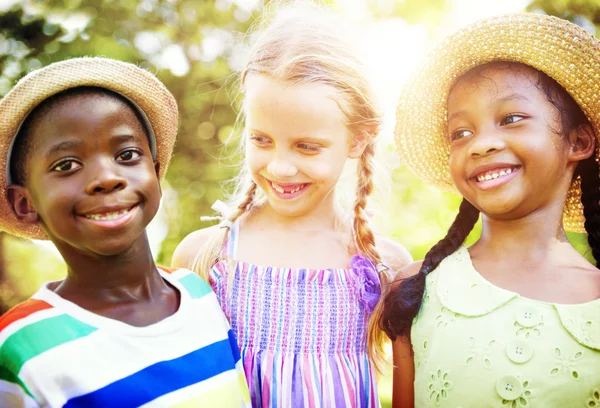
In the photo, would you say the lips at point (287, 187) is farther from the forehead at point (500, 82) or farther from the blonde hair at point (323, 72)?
the forehead at point (500, 82)

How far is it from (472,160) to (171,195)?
2.95 metres

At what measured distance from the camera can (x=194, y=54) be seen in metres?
4.40

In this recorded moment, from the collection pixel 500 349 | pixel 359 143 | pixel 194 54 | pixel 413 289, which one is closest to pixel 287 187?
pixel 359 143

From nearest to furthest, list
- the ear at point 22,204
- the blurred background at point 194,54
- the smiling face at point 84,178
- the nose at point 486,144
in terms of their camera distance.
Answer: the smiling face at point 84,178
the ear at point 22,204
the nose at point 486,144
the blurred background at point 194,54

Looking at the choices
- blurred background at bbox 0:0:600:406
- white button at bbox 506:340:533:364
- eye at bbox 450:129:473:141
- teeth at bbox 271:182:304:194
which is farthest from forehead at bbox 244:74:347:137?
blurred background at bbox 0:0:600:406

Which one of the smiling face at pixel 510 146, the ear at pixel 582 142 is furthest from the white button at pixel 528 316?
the ear at pixel 582 142

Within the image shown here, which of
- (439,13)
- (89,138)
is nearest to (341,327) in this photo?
(89,138)

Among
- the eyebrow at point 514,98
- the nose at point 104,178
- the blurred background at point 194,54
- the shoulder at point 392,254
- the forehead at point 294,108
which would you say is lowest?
the shoulder at point 392,254

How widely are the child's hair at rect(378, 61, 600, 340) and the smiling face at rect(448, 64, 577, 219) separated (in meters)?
0.03

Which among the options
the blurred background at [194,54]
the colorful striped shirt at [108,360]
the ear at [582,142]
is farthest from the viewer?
the blurred background at [194,54]

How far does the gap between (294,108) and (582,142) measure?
101cm

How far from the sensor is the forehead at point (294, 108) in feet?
7.13

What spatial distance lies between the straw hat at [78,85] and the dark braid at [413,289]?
3.18 ft

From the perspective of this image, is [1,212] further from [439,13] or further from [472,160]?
[439,13]
